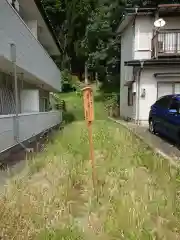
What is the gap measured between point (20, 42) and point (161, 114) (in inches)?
241

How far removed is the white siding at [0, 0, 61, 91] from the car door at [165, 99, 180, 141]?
508cm

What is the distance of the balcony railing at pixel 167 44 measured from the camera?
66.0ft

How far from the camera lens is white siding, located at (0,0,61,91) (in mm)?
8758

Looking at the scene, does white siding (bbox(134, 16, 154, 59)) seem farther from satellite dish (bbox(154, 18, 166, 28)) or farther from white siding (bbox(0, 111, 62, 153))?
white siding (bbox(0, 111, 62, 153))

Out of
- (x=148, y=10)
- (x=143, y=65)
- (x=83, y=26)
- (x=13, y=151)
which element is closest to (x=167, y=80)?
(x=143, y=65)

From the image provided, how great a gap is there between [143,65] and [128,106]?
4.99 metres

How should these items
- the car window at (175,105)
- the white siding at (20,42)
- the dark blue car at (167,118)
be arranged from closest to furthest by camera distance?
the white siding at (20,42) → the dark blue car at (167,118) → the car window at (175,105)

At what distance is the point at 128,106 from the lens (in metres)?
24.6

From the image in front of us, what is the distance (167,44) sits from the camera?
20.4 meters

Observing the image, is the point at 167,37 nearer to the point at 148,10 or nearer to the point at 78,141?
the point at 148,10

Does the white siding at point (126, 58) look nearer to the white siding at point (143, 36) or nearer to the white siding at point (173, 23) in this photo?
the white siding at point (143, 36)

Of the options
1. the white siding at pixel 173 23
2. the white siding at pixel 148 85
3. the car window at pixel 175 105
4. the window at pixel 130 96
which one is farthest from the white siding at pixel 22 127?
the white siding at pixel 173 23

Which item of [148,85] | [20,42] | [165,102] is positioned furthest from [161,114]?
[148,85]

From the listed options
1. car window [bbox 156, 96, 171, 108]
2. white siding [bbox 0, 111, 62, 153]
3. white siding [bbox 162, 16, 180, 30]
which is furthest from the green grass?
white siding [bbox 162, 16, 180, 30]
